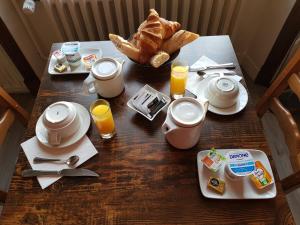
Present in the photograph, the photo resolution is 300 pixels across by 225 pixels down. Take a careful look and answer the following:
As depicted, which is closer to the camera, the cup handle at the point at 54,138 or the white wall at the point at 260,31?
the cup handle at the point at 54,138

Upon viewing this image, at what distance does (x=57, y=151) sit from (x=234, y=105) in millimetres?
624

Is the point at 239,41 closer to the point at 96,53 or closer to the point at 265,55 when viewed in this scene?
the point at 265,55

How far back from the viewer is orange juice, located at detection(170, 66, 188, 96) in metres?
0.88

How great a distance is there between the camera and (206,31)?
1.71 m

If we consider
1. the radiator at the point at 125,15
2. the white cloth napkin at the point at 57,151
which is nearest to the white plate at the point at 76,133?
the white cloth napkin at the point at 57,151

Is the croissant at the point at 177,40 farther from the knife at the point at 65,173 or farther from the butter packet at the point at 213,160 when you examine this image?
the knife at the point at 65,173

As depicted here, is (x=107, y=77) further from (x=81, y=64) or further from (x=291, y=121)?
(x=291, y=121)

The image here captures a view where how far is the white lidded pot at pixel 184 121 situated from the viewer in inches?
28.7

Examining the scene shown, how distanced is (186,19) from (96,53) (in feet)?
2.57

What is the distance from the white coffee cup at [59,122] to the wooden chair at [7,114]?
246 mm

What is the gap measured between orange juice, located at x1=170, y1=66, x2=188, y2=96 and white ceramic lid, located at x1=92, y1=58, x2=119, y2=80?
201 millimetres

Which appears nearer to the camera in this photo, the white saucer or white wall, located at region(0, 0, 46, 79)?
Answer: the white saucer

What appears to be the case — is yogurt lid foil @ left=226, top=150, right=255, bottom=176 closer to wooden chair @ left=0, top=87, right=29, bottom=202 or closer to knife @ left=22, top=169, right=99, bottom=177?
knife @ left=22, top=169, right=99, bottom=177

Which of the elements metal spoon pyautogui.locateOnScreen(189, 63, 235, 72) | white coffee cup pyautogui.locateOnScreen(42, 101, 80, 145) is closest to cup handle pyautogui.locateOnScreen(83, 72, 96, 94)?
white coffee cup pyautogui.locateOnScreen(42, 101, 80, 145)
